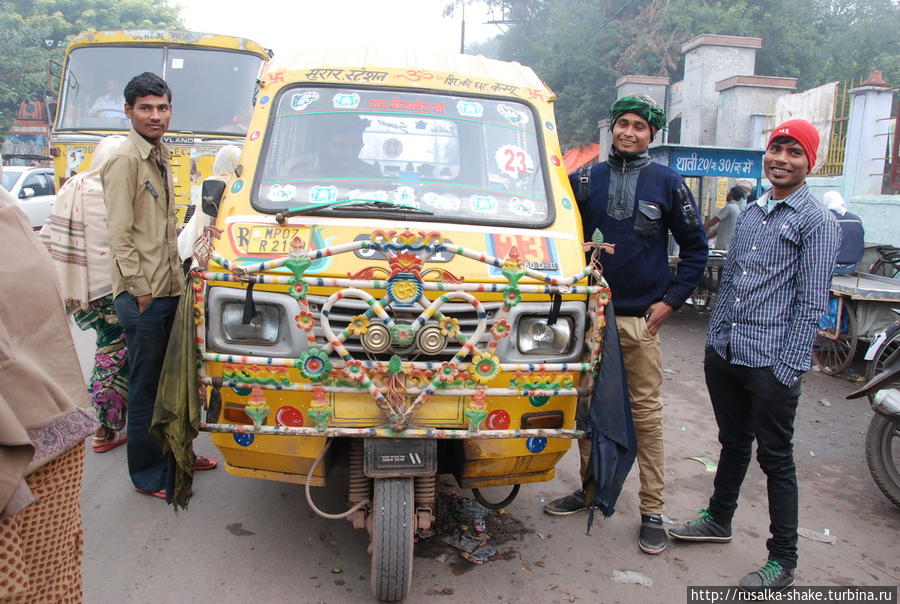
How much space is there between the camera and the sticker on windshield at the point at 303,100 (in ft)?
11.7

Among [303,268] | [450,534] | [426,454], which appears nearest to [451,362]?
[426,454]

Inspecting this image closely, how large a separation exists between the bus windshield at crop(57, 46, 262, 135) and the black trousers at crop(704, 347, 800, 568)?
6.37 m

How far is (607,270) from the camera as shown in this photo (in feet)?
11.4

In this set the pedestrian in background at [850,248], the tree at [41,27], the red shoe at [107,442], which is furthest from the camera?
the tree at [41,27]

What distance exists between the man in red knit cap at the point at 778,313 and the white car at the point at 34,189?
1288 cm

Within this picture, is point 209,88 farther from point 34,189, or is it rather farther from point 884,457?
point 34,189

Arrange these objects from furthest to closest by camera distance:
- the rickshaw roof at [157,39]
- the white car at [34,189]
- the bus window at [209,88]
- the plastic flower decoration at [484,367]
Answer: the white car at [34,189], the rickshaw roof at [157,39], the bus window at [209,88], the plastic flower decoration at [484,367]

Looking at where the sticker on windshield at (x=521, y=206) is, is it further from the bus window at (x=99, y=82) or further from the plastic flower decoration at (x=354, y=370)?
the bus window at (x=99, y=82)

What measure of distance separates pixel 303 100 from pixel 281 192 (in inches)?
23.8

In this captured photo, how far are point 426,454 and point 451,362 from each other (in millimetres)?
424

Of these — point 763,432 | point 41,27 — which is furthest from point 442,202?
point 41,27

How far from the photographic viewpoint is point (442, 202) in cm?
335

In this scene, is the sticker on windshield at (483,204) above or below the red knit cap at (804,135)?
below

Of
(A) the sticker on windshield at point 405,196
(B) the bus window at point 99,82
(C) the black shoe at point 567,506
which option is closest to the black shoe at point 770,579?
(C) the black shoe at point 567,506
